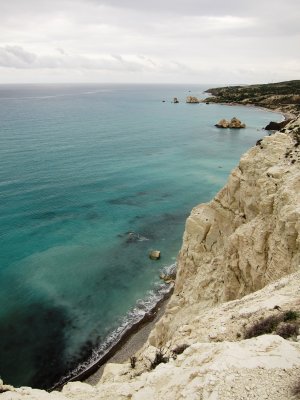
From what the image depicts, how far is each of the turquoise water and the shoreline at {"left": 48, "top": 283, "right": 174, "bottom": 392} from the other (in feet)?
2.35

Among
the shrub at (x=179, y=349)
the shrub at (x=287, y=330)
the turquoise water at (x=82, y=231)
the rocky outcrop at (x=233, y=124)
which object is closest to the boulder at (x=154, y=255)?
the turquoise water at (x=82, y=231)

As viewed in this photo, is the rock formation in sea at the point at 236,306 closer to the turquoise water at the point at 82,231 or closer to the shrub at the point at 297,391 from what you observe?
the shrub at the point at 297,391

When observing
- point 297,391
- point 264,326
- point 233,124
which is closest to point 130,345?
point 264,326

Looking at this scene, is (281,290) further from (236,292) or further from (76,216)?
(76,216)

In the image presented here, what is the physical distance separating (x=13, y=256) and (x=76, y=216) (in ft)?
41.4

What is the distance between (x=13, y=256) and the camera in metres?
41.9

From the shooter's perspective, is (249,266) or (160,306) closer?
(249,266)

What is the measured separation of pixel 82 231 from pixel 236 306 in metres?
35.4

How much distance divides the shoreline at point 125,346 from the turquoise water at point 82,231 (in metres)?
0.72

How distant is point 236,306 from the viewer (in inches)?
608

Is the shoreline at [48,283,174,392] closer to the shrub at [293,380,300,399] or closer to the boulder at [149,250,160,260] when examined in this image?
the boulder at [149,250,160,260]

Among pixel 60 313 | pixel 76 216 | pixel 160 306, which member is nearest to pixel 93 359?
pixel 60 313

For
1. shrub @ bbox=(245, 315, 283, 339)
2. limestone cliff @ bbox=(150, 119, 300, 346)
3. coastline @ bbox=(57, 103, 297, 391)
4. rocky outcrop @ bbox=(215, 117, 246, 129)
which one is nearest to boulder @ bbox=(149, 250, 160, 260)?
coastline @ bbox=(57, 103, 297, 391)

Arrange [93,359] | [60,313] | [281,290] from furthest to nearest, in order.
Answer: [60,313] → [93,359] → [281,290]
